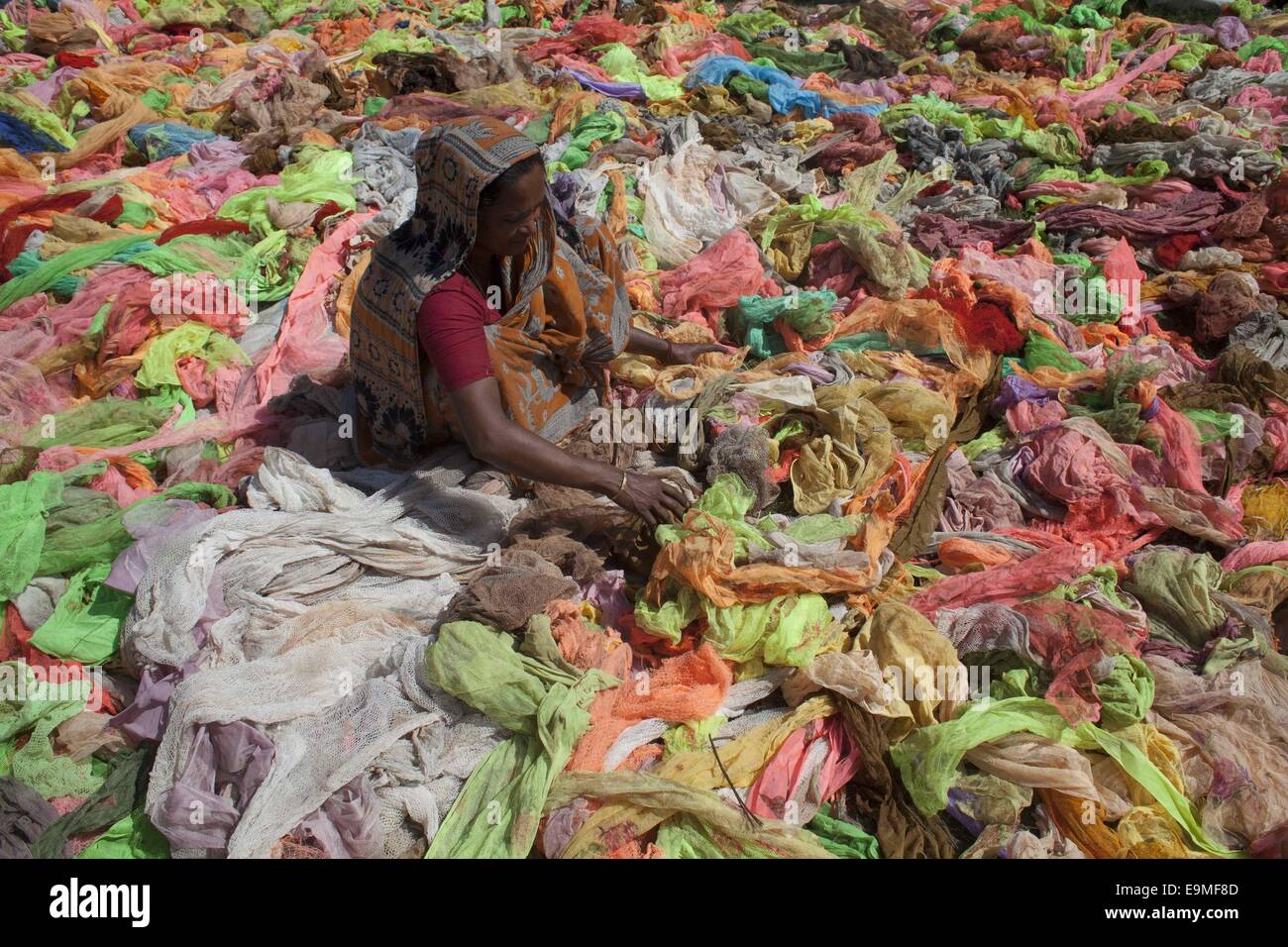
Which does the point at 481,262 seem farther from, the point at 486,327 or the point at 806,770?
the point at 806,770

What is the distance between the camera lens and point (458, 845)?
7.63ft

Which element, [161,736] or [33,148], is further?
[33,148]

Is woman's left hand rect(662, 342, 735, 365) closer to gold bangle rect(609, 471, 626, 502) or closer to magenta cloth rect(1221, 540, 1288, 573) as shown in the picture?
gold bangle rect(609, 471, 626, 502)

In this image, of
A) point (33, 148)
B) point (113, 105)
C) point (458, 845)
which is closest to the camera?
point (458, 845)

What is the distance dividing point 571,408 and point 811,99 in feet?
11.8

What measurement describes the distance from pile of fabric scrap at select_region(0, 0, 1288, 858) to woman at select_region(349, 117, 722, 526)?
0.19m

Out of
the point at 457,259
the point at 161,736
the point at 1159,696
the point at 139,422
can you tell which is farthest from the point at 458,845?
Answer: the point at 139,422

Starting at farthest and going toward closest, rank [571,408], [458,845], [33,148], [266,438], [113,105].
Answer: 1. [113,105]
2. [33,148]
3. [266,438]
4. [571,408]
5. [458,845]

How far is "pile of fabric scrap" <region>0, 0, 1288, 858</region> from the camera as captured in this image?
2.40 m

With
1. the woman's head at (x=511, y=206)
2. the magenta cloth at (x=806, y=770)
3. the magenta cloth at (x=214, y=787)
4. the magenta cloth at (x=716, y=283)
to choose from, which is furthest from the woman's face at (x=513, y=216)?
the magenta cloth at (x=806, y=770)

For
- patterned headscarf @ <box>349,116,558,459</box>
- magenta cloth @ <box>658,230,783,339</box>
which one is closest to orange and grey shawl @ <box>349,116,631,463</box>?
patterned headscarf @ <box>349,116,558,459</box>

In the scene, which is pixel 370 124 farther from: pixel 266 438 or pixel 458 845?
pixel 458 845

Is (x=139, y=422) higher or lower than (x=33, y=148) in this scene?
lower

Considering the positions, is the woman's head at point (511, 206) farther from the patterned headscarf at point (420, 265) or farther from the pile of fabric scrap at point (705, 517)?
the pile of fabric scrap at point (705, 517)
